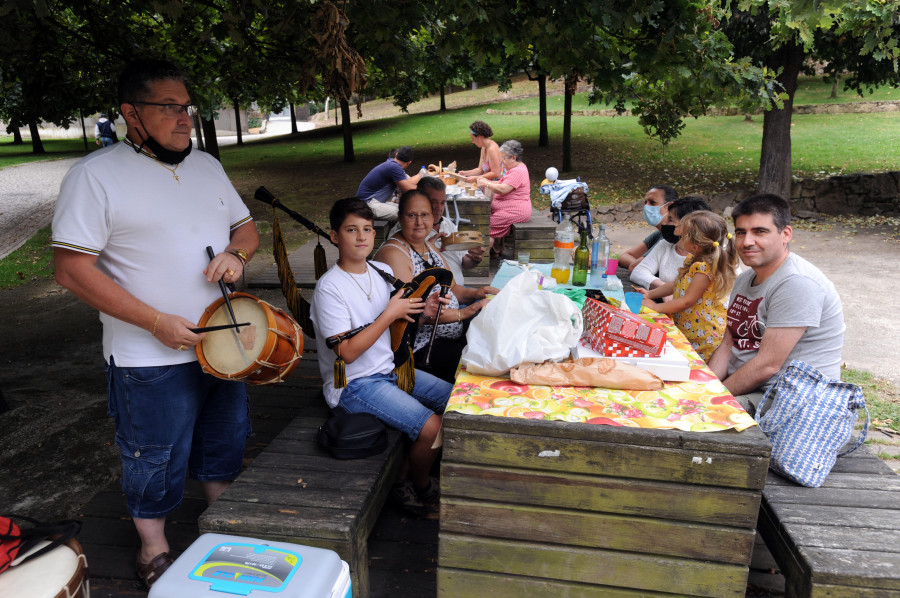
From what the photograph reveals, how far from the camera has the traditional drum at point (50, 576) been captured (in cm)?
160

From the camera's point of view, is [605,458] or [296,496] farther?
A: [296,496]

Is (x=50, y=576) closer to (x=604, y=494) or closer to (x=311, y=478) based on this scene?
(x=311, y=478)

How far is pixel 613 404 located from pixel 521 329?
0.48 meters

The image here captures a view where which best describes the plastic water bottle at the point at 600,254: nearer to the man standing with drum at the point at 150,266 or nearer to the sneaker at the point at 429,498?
the sneaker at the point at 429,498

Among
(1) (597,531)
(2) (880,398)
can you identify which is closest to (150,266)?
(1) (597,531)

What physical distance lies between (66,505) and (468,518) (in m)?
2.41

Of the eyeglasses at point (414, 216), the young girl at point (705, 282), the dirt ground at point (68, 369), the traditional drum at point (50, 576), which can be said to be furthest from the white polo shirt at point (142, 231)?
the young girl at point (705, 282)

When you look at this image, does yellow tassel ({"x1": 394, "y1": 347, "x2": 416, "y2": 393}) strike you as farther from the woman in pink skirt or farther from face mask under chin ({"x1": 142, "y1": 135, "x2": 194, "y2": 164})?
the woman in pink skirt

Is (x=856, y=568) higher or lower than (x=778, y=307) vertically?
lower

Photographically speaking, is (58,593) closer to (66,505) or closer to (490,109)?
(66,505)

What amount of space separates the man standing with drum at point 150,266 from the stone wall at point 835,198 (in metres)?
10.8

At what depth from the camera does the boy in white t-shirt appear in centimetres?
275

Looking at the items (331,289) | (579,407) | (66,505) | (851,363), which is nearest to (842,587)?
(579,407)

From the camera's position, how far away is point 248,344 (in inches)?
96.0
